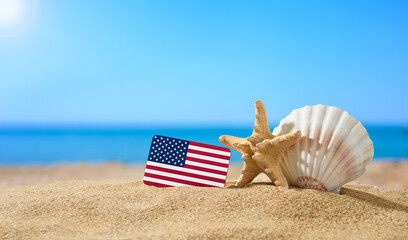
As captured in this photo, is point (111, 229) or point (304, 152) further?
point (304, 152)

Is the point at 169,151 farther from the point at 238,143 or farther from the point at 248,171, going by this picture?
the point at 248,171

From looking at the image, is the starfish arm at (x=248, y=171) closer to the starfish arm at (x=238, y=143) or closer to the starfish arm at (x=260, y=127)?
the starfish arm at (x=238, y=143)

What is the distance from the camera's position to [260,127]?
4.96 meters

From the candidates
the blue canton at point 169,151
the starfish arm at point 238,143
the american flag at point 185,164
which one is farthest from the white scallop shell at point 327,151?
the blue canton at point 169,151

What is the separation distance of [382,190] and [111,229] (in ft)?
16.7

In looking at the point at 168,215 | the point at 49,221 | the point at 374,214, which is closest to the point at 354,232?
the point at 374,214

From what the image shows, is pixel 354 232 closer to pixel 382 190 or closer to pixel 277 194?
pixel 277 194

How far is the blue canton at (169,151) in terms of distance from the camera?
5352 mm

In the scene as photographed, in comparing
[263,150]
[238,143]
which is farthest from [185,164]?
[263,150]

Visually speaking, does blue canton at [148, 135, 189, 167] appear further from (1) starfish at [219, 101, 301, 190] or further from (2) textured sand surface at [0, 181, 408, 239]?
(1) starfish at [219, 101, 301, 190]

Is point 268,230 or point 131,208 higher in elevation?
point 268,230

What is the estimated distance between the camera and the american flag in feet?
17.0

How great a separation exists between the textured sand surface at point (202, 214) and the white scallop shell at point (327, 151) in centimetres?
25

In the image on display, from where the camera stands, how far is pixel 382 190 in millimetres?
6320
